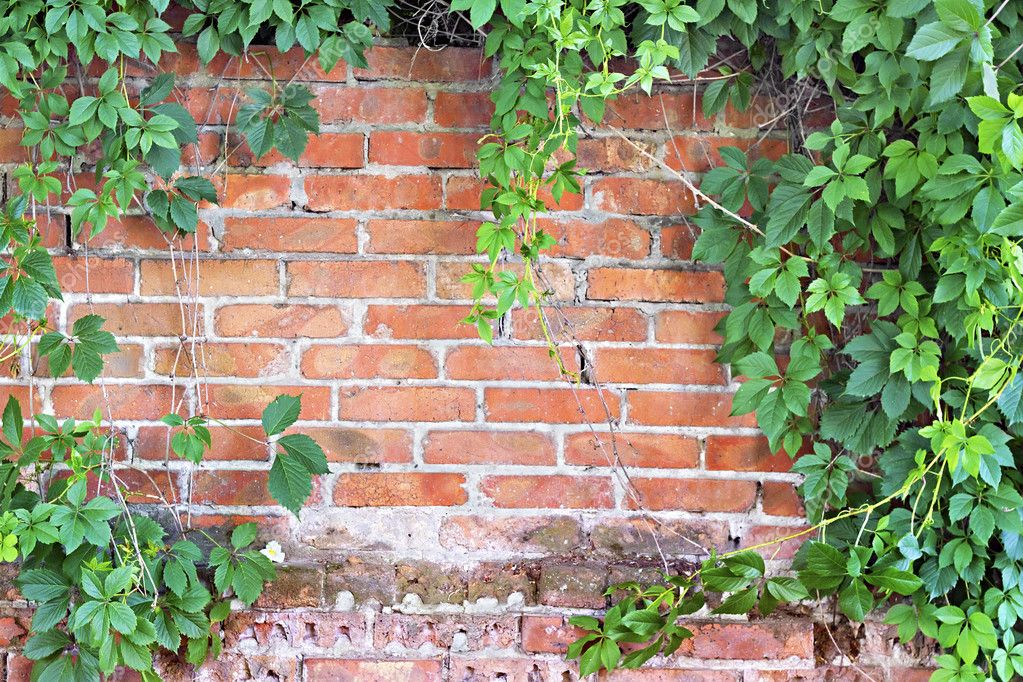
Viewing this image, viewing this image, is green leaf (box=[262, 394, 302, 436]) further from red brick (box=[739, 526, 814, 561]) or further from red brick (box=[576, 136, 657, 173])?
red brick (box=[739, 526, 814, 561])

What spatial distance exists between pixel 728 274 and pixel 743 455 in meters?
0.36

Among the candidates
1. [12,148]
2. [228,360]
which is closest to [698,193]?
[228,360]

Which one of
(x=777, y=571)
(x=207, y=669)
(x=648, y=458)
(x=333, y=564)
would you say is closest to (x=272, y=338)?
(x=333, y=564)

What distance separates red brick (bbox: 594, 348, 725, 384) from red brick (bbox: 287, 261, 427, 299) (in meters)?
0.39

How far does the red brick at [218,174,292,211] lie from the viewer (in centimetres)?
157

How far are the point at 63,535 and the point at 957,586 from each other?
1.66 meters

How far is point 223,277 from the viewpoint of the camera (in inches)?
61.7

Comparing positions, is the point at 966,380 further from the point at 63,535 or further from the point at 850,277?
the point at 63,535

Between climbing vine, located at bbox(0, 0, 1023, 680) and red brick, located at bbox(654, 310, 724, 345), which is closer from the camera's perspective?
climbing vine, located at bbox(0, 0, 1023, 680)

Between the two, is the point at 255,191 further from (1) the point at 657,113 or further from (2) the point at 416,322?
(1) the point at 657,113

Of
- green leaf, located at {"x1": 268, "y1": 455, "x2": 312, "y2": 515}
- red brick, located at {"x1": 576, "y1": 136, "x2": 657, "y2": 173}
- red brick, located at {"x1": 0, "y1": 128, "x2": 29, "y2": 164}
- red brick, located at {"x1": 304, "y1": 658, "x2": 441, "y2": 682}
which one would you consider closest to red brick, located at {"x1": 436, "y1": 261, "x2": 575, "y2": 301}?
red brick, located at {"x1": 576, "y1": 136, "x2": 657, "y2": 173}

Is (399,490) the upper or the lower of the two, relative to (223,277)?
lower

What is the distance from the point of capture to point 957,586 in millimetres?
1533

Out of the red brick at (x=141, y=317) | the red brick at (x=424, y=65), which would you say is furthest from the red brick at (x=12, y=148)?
the red brick at (x=424, y=65)
